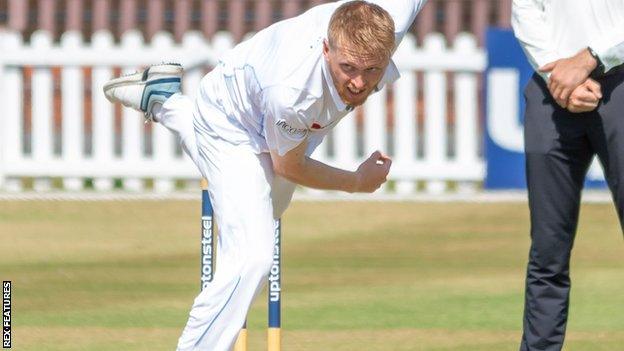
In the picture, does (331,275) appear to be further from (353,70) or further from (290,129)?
(353,70)

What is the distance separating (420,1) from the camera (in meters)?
5.48

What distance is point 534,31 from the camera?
5.80 metres

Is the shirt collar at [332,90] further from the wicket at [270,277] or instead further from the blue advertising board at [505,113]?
the blue advertising board at [505,113]

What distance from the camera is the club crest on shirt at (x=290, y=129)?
201 inches

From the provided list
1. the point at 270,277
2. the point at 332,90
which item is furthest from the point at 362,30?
the point at 270,277

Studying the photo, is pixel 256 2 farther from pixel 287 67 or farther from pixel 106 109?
pixel 287 67

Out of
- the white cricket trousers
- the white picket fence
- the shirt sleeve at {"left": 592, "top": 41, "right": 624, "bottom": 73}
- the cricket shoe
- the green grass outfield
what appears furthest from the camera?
the white picket fence

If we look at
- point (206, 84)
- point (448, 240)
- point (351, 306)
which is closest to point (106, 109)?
point (448, 240)

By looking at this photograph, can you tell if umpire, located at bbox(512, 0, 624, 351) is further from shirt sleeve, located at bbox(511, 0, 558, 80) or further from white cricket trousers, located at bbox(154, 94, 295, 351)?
white cricket trousers, located at bbox(154, 94, 295, 351)

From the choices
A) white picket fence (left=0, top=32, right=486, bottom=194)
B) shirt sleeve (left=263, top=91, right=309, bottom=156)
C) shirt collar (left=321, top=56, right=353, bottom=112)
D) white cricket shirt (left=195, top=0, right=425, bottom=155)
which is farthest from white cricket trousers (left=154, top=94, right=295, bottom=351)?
white picket fence (left=0, top=32, right=486, bottom=194)

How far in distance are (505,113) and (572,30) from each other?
22.1ft

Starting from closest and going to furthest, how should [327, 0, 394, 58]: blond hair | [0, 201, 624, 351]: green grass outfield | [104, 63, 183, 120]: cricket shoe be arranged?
[327, 0, 394, 58]: blond hair < [104, 63, 183, 120]: cricket shoe < [0, 201, 624, 351]: green grass outfield

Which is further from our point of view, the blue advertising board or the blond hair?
the blue advertising board

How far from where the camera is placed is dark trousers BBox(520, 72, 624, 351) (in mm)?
5688
